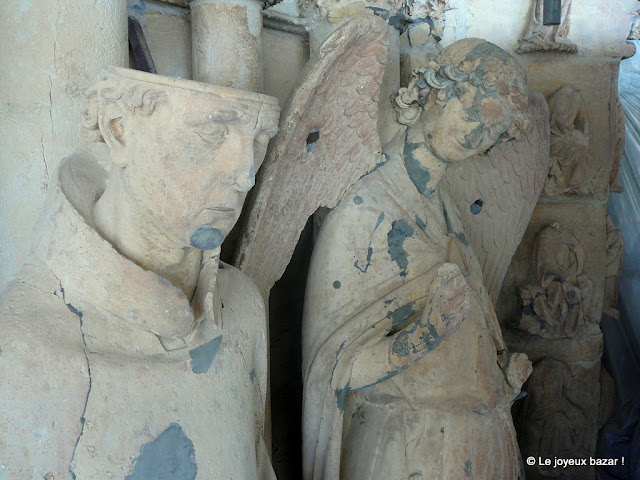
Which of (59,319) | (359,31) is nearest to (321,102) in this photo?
(359,31)

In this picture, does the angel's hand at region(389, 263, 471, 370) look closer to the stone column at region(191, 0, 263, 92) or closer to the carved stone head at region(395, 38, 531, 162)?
the carved stone head at region(395, 38, 531, 162)

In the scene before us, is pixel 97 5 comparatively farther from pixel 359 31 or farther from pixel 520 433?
pixel 520 433

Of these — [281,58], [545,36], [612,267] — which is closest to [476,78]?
[281,58]

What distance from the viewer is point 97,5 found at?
2.07 meters

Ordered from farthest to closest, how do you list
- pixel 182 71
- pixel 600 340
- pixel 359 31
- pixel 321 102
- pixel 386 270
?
pixel 600 340 < pixel 182 71 < pixel 386 270 < pixel 321 102 < pixel 359 31

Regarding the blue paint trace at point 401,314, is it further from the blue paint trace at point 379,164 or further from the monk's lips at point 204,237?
the monk's lips at point 204,237

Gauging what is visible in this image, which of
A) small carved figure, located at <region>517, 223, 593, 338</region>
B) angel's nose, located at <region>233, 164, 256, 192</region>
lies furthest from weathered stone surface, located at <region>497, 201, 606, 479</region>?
angel's nose, located at <region>233, 164, 256, 192</region>

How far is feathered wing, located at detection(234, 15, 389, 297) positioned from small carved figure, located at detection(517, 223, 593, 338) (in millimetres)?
1392

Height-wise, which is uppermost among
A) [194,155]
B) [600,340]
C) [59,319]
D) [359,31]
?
[359,31]

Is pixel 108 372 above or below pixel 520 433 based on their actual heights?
above

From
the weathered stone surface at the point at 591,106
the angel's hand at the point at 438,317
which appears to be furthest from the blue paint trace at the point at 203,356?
the weathered stone surface at the point at 591,106

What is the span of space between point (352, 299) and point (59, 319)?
1084 mm

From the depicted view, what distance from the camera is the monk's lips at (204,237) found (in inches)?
61.7

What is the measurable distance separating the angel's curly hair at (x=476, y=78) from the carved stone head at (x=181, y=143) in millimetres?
935
